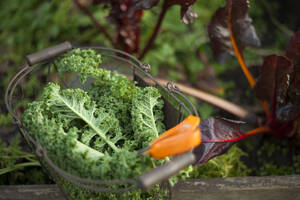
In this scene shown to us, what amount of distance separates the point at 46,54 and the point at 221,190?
110 cm

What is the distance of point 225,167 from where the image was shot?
182 centimetres

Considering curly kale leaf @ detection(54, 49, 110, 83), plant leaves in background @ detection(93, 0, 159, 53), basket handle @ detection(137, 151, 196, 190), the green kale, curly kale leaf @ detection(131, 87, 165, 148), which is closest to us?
basket handle @ detection(137, 151, 196, 190)

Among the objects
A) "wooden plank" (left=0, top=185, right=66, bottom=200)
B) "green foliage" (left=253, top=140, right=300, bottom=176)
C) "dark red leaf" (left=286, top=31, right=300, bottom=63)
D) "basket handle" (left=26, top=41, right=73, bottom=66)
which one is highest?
"basket handle" (left=26, top=41, right=73, bottom=66)

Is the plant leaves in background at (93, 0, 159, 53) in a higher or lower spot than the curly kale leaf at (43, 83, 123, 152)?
higher

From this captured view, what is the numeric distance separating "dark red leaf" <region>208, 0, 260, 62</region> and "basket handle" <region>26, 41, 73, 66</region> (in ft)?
3.16

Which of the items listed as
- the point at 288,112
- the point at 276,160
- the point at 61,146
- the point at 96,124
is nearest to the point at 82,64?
the point at 96,124

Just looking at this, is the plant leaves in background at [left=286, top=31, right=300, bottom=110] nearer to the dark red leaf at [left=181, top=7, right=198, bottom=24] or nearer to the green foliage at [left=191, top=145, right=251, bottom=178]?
the green foliage at [left=191, top=145, right=251, bottom=178]

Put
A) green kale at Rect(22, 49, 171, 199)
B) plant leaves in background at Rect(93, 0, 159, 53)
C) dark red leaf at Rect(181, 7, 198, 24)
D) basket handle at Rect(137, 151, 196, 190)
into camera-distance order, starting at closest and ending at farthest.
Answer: basket handle at Rect(137, 151, 196, 190)
green kale at Rect(22, 49, 171, 199)
dark red leaf at Rect(181, 7, 198, 24)
plant leaves in background at Rect(93, 0, 159, 53)

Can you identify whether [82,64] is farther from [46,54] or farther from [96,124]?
[96,124]

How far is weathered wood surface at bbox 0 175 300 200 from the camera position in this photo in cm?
150

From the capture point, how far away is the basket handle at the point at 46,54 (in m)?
1.42

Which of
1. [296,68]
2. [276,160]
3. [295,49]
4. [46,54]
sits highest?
[46,54]

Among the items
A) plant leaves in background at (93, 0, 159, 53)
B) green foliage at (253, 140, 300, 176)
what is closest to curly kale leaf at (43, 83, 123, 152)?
plant leaves in background at (93, 0, 159, 53)

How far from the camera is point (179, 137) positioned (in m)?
1.05
